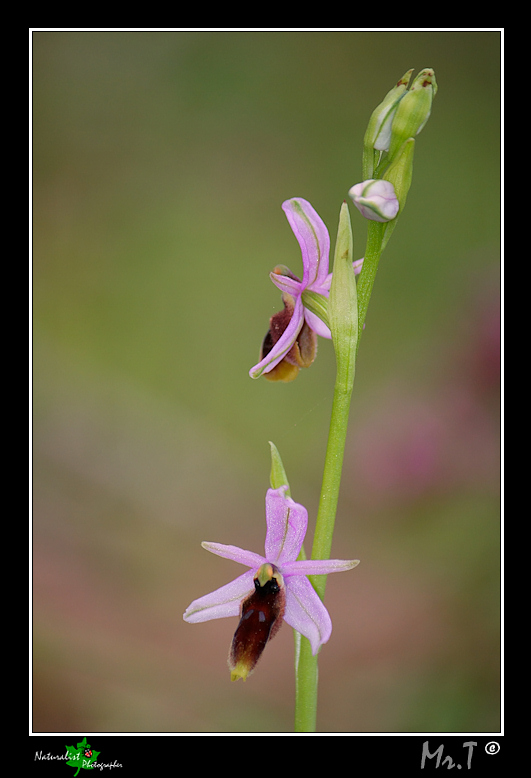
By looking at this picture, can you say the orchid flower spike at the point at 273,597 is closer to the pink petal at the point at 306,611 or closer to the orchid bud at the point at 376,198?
the pink petal at the point at 306,611

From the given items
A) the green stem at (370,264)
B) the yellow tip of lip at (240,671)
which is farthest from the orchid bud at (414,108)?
the yellow tip of lip at (240,671)

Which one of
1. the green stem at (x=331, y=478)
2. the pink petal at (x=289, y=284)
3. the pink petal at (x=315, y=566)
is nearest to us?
the pink petal at (x=315, y=566)

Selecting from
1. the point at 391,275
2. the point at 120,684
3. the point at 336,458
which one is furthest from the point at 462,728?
the point at 391,275

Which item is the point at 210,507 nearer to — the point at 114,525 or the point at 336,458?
the point at 114,525

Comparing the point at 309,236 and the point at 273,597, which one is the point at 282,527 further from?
the point at 309,236

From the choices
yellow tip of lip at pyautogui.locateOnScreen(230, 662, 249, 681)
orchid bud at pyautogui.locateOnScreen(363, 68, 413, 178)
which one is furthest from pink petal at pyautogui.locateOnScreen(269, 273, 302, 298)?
yellow tip of lip at pyautogui.locateOnScreen(230, 662, 249, 681)

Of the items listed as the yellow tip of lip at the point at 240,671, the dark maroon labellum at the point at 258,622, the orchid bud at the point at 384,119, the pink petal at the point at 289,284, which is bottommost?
the yellow tip of lip at the point at 240,671
